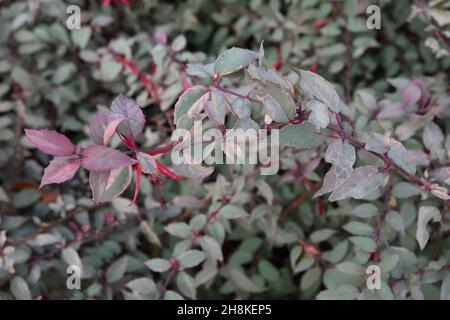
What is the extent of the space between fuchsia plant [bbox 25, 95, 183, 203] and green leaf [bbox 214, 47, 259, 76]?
17 cm

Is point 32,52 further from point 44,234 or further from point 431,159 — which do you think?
point 431,159

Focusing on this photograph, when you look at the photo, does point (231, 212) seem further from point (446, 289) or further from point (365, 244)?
point (446, 289)

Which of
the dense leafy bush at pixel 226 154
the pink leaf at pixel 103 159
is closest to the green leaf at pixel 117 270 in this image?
the dense leafy bush at pixel 226 154

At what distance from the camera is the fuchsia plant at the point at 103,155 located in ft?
3.08

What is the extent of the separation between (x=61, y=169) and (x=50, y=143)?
48 millimetres

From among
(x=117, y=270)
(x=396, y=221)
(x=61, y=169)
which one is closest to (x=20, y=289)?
(x=117, y=270)

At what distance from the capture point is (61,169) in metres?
0.96

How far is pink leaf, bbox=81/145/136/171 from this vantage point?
3.06 feet

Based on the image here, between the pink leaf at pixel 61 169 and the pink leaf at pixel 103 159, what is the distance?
0.9 inches

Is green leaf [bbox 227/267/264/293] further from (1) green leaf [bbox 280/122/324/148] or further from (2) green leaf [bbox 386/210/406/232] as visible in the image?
(1) green leaf [bbox 280/122/324/148]

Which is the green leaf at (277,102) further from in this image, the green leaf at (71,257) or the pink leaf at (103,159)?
the green leaf at (71,257)

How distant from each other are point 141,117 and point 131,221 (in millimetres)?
702

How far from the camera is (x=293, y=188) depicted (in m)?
1.75

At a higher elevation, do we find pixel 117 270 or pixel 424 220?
pixel 424 220
